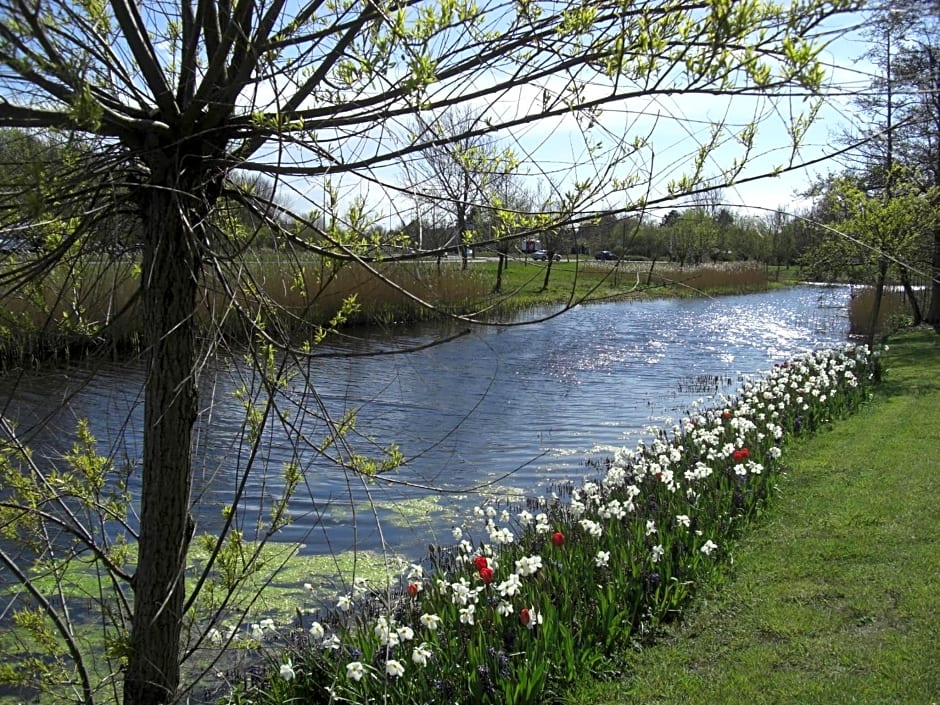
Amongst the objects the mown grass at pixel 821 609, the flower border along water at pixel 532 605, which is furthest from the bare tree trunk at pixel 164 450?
the mown grass at pixel 821 609

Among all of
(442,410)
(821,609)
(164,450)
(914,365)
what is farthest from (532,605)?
(914,365)

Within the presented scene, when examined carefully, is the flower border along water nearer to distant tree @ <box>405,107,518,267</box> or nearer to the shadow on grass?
distant tree @ <box>405,107,518,267</box>

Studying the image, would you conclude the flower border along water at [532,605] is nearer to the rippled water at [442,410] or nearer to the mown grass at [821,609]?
the mown grass at [821,609]

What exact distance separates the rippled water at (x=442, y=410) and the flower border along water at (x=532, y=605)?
0.49 metres

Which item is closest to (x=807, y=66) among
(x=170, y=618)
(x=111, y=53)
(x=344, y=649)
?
(x=111, y=53)

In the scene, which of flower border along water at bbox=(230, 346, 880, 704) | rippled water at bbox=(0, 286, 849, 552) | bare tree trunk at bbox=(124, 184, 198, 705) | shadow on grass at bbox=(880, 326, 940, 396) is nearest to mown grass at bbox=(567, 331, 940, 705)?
flower border along water at bbox=(230, 346, 880, 704)

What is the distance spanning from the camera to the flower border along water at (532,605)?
3.62 m

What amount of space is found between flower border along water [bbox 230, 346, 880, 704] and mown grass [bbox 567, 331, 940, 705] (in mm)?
196

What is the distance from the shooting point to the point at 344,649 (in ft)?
12.6

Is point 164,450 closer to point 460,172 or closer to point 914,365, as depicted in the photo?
point 460,172

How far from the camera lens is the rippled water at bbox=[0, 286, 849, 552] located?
397 cm

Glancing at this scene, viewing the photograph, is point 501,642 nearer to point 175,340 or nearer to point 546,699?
point 546,699

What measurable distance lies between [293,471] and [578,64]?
149 centimetres

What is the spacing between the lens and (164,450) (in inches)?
94.2
